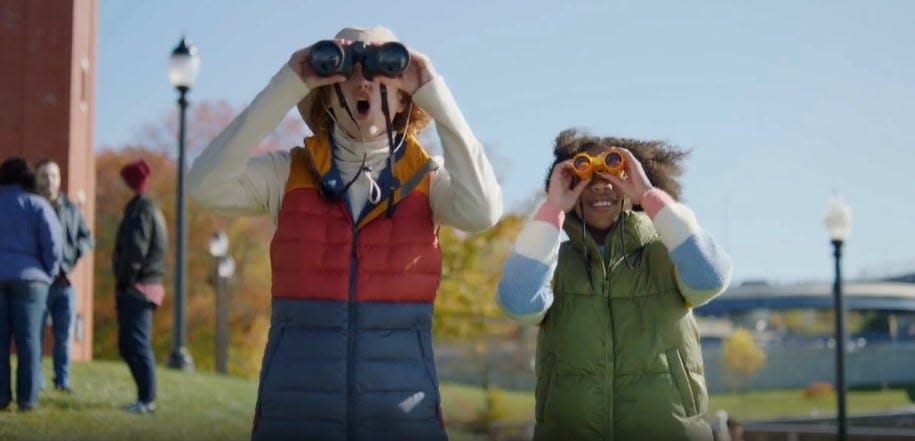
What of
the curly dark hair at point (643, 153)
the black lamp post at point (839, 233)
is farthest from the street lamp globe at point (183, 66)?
the curly dark hair at point (643, 153)

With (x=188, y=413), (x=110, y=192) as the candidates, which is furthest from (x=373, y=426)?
(x=110, y=192)

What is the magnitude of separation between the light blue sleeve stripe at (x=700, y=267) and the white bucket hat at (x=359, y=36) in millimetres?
1111

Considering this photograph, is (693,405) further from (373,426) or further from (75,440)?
(75,440)

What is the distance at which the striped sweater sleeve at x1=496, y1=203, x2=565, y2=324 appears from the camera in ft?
12.8

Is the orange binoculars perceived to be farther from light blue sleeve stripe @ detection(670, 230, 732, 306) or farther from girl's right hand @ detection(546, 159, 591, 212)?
light blue sleeve stripe @ detection(670, 230, 732, 306)

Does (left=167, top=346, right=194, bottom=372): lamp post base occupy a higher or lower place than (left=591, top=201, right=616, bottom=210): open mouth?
lower

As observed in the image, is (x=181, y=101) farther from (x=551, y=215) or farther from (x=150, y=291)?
Result: (x=551, y=215)

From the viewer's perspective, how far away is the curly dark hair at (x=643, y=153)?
442cm

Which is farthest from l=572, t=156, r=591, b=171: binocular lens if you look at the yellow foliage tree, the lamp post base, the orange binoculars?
the yellow foliage tree

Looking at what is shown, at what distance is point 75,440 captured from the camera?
331 inches

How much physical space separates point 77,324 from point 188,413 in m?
10.6

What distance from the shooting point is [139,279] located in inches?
350

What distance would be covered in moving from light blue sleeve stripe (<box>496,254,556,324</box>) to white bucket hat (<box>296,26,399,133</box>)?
783mm

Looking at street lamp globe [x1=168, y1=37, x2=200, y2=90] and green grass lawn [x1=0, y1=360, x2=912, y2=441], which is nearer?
green grass lawn [x1=0, y1=360, x2=912, y2=441]
